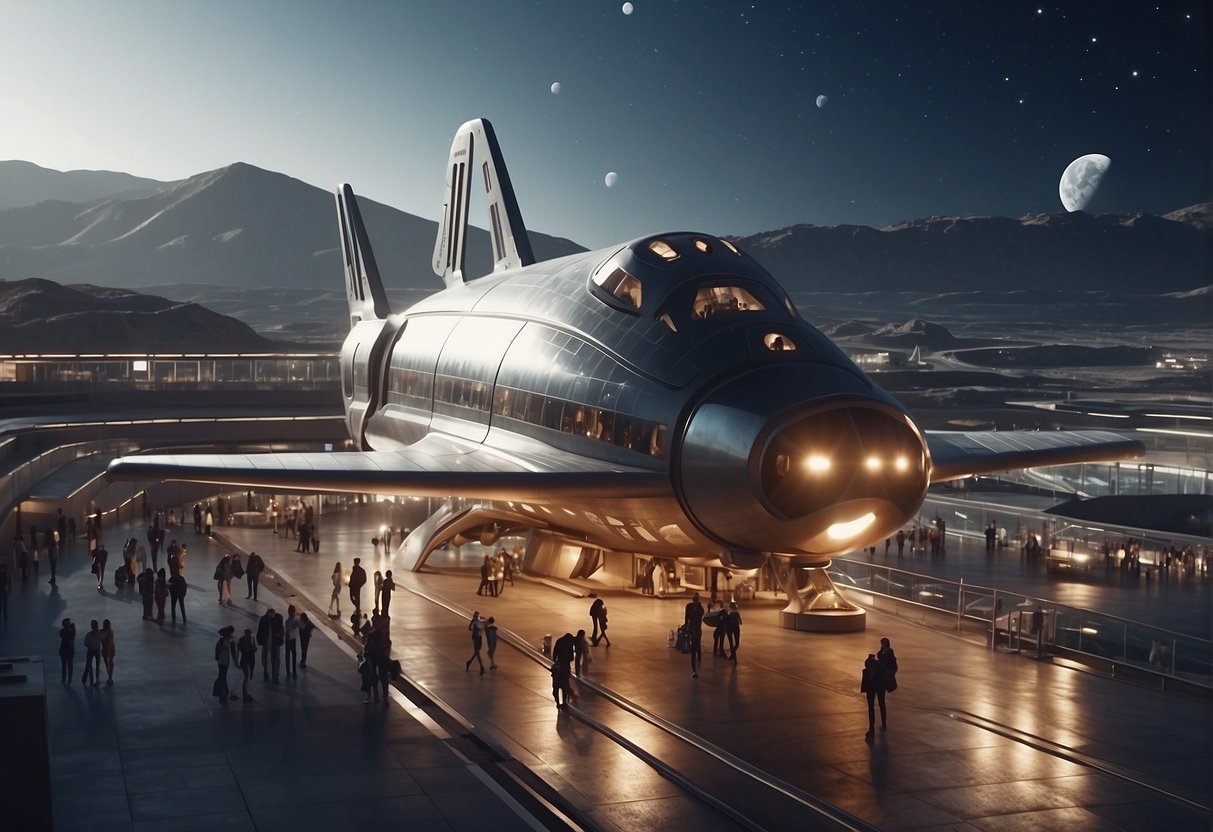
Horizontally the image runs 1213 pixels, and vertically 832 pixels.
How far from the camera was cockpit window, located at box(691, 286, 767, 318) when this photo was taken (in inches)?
925

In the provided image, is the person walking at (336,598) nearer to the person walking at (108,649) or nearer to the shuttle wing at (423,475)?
the shuttle wing at (423,475)

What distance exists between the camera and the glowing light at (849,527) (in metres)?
21.1

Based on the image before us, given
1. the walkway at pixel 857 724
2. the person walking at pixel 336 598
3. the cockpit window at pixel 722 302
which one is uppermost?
the cockpit window at pixel 722 302

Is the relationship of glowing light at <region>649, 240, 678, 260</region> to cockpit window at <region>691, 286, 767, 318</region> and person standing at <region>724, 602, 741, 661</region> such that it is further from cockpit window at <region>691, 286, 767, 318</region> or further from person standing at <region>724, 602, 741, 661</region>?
person standing at <region>724, 602, 741, 661</region>

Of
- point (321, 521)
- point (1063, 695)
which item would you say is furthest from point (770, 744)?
point (321, 521)

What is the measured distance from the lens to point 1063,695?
2177 cm

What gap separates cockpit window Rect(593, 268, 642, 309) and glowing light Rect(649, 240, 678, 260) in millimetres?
766

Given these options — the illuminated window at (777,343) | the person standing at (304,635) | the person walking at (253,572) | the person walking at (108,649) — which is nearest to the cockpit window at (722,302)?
the illuminated window at (777,343)

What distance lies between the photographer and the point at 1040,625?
25344 millimetres

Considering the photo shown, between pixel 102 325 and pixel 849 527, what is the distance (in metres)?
174

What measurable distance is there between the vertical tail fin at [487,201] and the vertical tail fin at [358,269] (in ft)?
8.36

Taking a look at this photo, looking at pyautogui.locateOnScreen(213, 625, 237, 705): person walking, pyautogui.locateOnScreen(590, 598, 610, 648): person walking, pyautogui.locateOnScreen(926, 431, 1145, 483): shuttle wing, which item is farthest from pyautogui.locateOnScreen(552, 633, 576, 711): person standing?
pyautogui.locateOnScreen(926, 431, 1145, 483): shuttle wing

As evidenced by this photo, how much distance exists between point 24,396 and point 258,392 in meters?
15.4

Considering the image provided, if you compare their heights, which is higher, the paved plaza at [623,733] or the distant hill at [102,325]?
the distant hill at [102,325]
